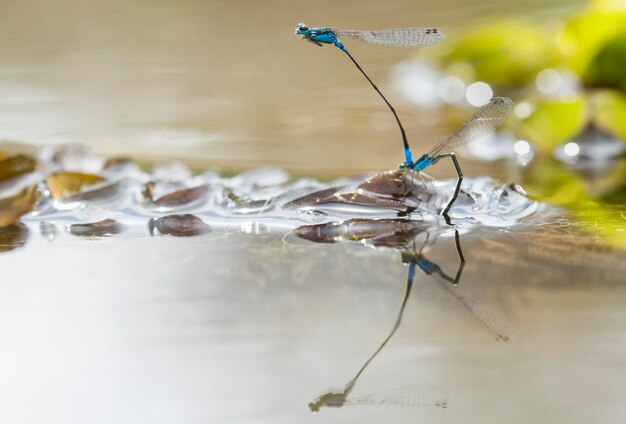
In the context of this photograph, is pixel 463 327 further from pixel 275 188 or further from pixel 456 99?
pixel 456 99

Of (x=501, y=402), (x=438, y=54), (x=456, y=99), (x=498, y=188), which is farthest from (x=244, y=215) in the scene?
(x=438, y=54)

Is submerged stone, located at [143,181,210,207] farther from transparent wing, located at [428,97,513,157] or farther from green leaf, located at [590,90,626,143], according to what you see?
green leaf, located at [590,90,626,143]

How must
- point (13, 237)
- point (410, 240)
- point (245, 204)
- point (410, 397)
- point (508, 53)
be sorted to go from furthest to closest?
point (508, 53) < point (245, 204) < point (13, 237) < point (410, 240) < point (410, 397)

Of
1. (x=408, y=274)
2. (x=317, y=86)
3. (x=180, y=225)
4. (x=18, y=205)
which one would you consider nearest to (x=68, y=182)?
(x=18, y=205)

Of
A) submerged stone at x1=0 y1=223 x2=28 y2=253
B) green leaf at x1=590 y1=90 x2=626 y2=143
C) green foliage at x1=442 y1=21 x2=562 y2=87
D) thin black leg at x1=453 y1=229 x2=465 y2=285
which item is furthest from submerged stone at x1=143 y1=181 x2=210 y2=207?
green foliage at x1=442 y1=21 x2=562 y2=87

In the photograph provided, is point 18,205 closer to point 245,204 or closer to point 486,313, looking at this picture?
point 245,204

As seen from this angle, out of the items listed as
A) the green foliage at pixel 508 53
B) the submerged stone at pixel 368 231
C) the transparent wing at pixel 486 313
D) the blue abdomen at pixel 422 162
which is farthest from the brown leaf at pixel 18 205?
the green foliage at pixel 508 53
